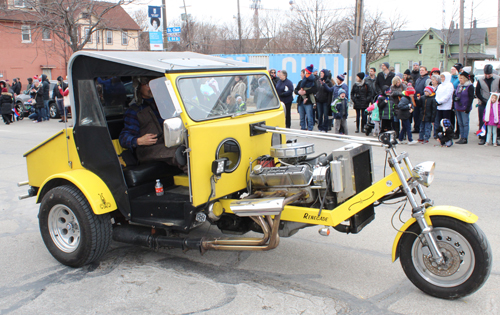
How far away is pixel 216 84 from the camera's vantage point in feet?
14.1

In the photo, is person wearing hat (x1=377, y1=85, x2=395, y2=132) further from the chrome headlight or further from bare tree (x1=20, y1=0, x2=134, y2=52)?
bare tree (x1=20, y1=0, x2=134, y2=52)

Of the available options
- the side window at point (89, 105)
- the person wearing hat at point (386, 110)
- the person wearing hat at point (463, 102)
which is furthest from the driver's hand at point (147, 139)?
the person wearing hat at point (463, 102)

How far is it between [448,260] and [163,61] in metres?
2.98

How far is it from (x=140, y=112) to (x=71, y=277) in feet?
5.75

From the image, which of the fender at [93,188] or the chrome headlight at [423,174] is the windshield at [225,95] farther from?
the chrome headlight at [423,174]

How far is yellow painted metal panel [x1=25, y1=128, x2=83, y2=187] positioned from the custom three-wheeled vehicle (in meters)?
0.02

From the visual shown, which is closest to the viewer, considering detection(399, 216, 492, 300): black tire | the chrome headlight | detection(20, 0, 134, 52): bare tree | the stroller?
detection(399, 216, 492, 300): black tire

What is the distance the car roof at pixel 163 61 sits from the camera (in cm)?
391

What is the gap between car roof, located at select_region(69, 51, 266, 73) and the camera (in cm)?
391

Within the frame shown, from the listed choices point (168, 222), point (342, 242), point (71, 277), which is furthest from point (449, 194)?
point (71, 277)

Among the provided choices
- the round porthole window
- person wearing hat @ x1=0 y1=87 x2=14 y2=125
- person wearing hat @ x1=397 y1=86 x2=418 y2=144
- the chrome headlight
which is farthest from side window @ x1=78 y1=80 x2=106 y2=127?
person wearing hat @ x1=0 y1=87 x2=14 y2=125

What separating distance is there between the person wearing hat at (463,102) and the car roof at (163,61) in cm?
759

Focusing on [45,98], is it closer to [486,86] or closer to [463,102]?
[463,102]

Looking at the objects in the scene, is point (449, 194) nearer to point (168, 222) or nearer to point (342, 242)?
point (342, 242)
